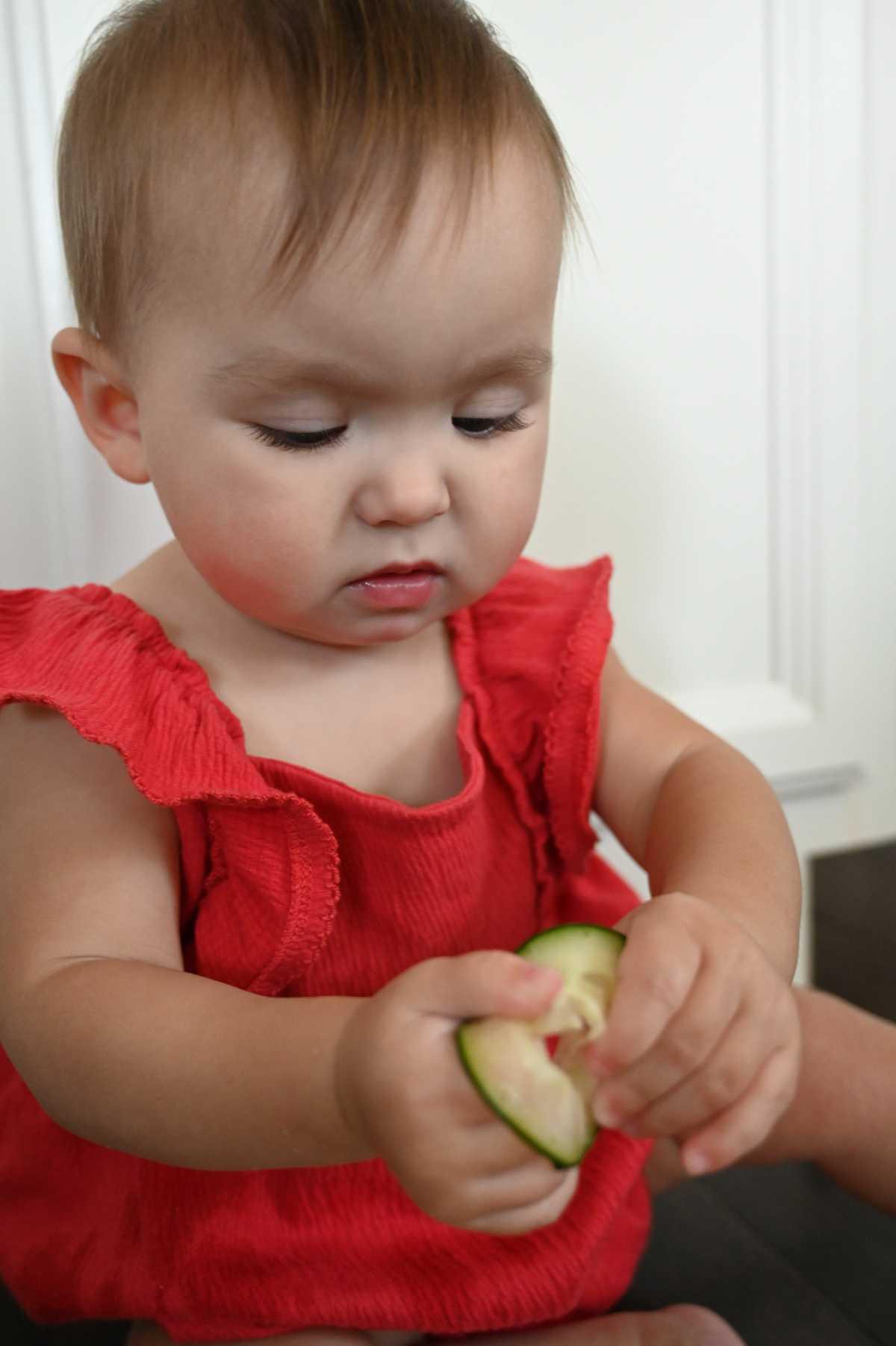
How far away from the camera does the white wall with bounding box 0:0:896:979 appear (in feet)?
2.92

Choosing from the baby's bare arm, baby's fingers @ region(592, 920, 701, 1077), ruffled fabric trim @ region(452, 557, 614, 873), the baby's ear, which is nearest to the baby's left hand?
baby's fingers @ region(592, 920, 701, 1077)

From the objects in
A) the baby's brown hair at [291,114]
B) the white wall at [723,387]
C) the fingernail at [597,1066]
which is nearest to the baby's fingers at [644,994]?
the fingernail at [597,1066]

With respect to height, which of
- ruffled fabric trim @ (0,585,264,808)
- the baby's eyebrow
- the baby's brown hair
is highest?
the baby's brown hair

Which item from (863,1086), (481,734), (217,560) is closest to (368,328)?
(217,560)

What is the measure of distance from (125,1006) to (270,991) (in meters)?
0.12

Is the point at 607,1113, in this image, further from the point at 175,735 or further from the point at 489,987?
the point at 175,735

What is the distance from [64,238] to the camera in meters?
0.64

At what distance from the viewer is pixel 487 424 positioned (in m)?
0.61

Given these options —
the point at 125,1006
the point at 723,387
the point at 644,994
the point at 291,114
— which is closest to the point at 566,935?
the point at 644,994

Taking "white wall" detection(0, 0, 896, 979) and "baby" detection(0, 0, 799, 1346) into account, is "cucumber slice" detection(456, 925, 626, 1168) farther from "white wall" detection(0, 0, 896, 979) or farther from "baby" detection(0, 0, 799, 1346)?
"white wall" detection(0, 0, 896, 979)

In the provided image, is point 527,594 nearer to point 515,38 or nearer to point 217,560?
point 217,560

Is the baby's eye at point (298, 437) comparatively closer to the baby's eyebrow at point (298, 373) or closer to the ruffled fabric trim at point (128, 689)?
the baby's eyebrow at point (298, 373)

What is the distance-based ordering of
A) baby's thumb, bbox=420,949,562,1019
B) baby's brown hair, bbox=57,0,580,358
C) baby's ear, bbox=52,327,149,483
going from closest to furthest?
baby's thumb, bbox=420,949,562,1019 → baby's brown hair, bbox=57,0,580,358 → baby's ear, bbox=52,327,149,483

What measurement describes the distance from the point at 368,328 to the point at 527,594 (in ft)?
0.89
